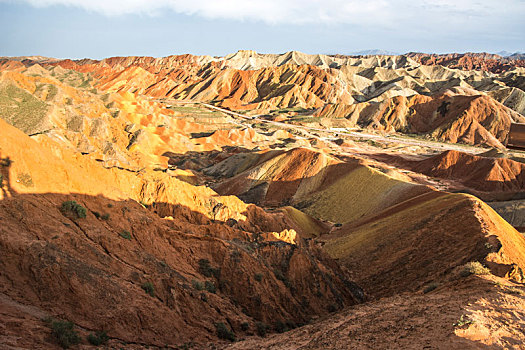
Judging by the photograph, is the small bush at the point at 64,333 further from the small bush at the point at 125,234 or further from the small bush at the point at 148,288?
the small bush at the point at 125,234

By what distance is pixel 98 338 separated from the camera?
9.38 meters

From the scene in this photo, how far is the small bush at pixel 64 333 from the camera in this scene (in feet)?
27.5

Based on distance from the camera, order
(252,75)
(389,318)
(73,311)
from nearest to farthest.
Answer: (73,311)
(389,318)
(252,75)

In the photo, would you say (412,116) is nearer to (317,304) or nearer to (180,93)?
(180,93)

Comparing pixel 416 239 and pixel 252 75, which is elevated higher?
pixel 252 75

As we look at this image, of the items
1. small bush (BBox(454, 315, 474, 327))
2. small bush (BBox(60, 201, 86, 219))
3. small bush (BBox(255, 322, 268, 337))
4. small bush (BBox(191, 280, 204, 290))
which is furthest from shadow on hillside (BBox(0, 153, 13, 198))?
small bush (BBox(454, 315, 474, 327))

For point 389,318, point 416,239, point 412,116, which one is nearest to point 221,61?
point 412,116

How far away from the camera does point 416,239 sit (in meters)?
23.7

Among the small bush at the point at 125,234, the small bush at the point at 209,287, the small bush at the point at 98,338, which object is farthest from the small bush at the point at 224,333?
the small bush at the point at 125,234

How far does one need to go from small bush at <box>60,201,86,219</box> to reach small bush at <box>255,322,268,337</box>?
767 centimetres

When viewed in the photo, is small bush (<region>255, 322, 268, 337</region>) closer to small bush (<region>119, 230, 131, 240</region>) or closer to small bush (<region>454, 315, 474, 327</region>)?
small bush (<region>119, 230, 131, 240</region>)

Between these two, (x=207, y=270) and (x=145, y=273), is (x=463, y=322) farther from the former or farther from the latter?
(x=207, y=270)

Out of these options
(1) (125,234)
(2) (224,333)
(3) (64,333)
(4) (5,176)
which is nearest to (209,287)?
(2) (224,333)

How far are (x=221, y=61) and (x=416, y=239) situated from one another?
172426mm
